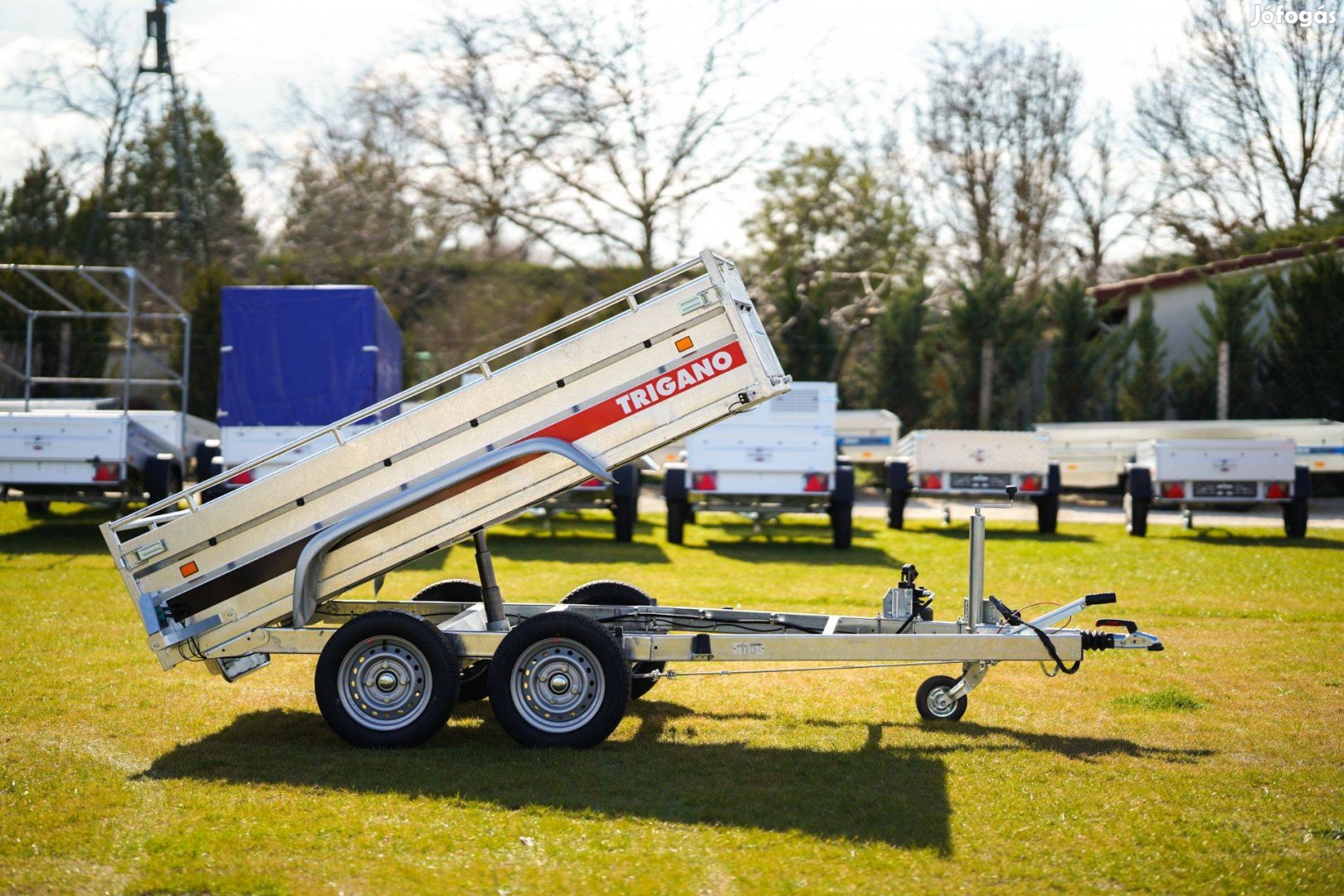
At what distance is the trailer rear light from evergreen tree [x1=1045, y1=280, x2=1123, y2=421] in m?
17.6

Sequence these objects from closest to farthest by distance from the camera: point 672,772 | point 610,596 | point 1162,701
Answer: point 672,772, point 1162,701, point 610,596

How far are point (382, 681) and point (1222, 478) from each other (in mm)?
14031

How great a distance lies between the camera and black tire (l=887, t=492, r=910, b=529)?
18547 mm

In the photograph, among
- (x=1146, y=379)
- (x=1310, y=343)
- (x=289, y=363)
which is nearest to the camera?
(x=289, y=363)

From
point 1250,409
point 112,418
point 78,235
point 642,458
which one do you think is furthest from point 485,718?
point 78,235

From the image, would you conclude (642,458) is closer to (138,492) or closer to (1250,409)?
(138,492)

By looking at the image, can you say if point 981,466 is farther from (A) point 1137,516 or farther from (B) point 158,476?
A: (B) point 158,476

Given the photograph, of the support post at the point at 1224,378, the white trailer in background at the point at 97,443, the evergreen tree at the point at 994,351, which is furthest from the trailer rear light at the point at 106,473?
the support post at the point at 1224,378

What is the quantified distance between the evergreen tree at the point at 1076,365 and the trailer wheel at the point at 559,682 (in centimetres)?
2107

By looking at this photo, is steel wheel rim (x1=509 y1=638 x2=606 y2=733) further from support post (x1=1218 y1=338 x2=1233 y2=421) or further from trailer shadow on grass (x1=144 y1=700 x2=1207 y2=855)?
support post (x1=1218 y1=338 x2=1233 y2=421)

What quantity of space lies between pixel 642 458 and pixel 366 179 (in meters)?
24.6

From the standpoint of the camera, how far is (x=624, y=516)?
16391 millimetres

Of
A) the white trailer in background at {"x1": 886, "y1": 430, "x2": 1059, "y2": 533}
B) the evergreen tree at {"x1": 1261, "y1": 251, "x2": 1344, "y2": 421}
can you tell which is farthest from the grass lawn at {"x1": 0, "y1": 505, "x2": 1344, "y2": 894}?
the evergreen tree at {"x1": 1261, "y1": 251, "x2": 1344, "y2": 421}

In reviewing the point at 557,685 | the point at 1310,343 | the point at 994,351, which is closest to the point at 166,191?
the point at 994,351
